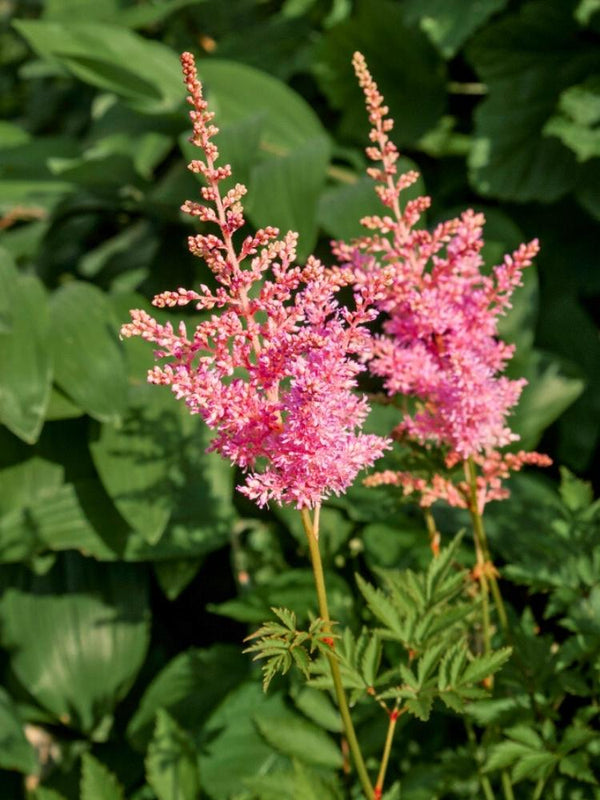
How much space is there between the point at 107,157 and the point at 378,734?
148cm

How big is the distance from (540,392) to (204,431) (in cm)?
66

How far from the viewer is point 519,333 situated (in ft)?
7.08

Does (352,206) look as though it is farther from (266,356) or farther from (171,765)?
(266,356)

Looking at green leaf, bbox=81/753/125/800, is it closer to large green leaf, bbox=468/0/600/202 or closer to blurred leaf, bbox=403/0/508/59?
large green leaf, bbox=468/0/600/202

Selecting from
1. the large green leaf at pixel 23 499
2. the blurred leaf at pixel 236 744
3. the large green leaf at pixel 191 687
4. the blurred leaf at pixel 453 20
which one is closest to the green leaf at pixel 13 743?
the large green leaf at pixel 191 687

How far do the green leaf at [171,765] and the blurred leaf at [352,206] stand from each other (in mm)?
1040

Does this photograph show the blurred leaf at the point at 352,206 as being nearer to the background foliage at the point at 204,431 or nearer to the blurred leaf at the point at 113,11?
the background foliage at the point at 204,431

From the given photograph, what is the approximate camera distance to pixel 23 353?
7.08ft

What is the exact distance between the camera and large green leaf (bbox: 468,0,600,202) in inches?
95.8

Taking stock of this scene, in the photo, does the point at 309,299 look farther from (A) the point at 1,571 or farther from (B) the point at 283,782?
(A) the point at 1,571

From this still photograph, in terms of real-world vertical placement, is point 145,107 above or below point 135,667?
above

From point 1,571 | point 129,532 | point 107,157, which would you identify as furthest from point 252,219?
point 1,571

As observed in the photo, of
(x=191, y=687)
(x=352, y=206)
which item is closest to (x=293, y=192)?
(x=352, y=206)

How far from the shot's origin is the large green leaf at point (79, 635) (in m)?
2.29
